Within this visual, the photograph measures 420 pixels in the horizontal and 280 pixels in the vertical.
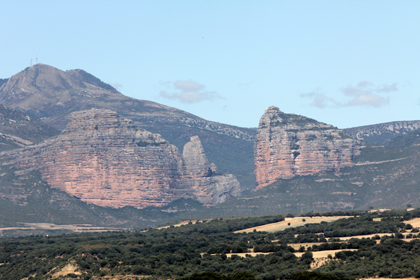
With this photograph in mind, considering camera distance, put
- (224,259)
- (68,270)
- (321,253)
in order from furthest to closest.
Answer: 1. (224,259)
2. (321,253)
3. (68,270)

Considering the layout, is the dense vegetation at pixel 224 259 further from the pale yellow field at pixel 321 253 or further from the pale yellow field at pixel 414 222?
the pale yellow field at pixel 414 222

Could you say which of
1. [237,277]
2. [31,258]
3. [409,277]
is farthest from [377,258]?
[31,258]

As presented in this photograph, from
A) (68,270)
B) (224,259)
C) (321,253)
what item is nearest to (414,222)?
(321,253)

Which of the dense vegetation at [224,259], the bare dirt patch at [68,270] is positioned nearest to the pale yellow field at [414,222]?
the dense vegetation at [224,259]

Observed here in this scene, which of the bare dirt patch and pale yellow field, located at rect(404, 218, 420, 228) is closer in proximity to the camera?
the bare dirt patch

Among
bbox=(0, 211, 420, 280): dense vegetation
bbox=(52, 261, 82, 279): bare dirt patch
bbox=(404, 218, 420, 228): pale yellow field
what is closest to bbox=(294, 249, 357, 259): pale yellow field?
bbox=(0, 211, 420, 280): dense vegetation

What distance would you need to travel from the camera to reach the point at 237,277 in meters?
102

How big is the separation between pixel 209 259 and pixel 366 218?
67.3m

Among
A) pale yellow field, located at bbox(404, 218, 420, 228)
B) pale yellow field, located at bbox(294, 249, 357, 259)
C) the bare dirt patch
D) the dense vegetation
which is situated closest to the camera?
the dense vegetation

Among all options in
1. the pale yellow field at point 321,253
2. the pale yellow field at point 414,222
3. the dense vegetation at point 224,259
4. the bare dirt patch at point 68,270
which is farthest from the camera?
the pale yellow field at point 414,222

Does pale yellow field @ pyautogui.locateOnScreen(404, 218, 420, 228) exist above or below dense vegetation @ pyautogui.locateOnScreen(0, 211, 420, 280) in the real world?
above

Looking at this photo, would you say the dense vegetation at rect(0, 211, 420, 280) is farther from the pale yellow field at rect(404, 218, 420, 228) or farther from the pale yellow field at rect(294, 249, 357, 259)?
the pale yellow field at rect(404, 218, 420, 228)

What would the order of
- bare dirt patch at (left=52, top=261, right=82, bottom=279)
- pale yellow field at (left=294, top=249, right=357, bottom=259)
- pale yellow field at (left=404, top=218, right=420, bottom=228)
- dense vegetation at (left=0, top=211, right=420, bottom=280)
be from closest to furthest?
1. dense vegetation at (left=0, top=211, right=420, bottom=280)
2. bare dirt patch at (left=52, top=261, right=82, bottom=279)
3. pale yellow field at (left=294, top=249, right=357, bottom=259)
4. pale yellow field at (left=404, top=218, right=420, bottom=228)

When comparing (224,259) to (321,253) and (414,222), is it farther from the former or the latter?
(414,222)
